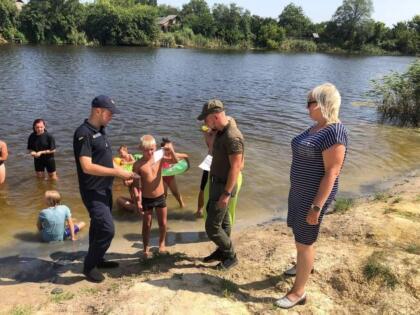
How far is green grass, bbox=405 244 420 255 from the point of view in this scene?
546cm

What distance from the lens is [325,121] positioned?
163 inches

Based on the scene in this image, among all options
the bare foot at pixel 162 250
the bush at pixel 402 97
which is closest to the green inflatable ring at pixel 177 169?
the bare foot at pixel 162 250

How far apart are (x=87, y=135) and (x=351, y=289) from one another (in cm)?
360

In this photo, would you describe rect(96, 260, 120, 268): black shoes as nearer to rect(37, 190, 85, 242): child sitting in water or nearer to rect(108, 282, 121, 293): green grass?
rect(108, 282, 121, 293): green grass

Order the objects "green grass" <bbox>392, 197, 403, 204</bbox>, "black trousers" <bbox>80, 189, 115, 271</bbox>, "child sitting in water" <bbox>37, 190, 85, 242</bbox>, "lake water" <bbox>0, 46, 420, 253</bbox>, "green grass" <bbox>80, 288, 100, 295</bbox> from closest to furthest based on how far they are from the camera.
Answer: "green grass" <bbox>80, 288, 100, 295</bbox>, "black trousers" <bbox>80, 189, 115, 271</bbox>, "child sitting in water" <bbox>37, 190, 85, 242</bbox>, "green grass" <bbox>392, 197, 403, 204</bbox>, "lake water" <bbox>0, 46, 420, 253</bbox>

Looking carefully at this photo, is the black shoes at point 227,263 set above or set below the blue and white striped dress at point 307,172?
below

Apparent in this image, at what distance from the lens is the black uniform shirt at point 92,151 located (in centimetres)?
491

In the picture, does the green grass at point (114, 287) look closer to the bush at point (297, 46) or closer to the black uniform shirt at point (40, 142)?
the black uniform shirt at point (40, 142)

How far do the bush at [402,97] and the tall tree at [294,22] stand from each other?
3550 inches

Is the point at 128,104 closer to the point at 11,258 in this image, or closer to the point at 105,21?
the point at 11,258

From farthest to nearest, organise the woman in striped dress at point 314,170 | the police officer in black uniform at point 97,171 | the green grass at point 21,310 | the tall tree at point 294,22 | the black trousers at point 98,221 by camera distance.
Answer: the tall tree at point 294,22, the black trousers at point 98,221, the police officer in black uniform at point 97,171, the green grass at point 21,310, the woman in striped dress at point 314,170

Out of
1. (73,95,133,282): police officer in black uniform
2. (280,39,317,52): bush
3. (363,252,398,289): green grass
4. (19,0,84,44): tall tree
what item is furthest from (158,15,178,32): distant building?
(363,252,398,289): green grass

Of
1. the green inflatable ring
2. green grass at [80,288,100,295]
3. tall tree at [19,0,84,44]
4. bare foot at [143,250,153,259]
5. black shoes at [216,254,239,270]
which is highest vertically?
tall tree at [19,0,84,44]

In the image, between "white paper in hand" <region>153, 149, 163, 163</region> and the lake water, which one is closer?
"white paper in hand" <region>153, 149, 163, 163</region>
